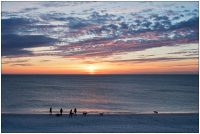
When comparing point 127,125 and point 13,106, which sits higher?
point 13,106

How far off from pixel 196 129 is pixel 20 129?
1101 centimetres

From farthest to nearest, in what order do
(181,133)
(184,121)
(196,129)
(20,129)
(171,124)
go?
(184,121) → (171,124) → (196,129) → (20,129) → (181,133)

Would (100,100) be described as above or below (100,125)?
above

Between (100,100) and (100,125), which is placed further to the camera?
(100,100)

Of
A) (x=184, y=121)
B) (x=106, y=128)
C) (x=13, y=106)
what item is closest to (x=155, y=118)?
(x=184, y=121)

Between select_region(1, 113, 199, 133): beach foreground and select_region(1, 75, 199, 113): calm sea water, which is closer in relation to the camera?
select_region(1, 113, 199, 133): beach foreground

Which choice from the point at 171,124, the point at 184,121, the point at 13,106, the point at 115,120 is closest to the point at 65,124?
the point at 115,120

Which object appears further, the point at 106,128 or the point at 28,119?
the point at 28,119

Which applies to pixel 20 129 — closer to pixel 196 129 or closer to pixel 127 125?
pixel 127 125

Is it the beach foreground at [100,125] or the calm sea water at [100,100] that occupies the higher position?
the calm sea water at [100,100]

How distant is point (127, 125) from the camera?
2166 centimetres

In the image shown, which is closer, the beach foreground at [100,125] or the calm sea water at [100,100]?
the beach foreground at [100,125]

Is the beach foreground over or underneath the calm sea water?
underneath

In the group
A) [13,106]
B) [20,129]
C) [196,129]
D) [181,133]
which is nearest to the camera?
[181,133]
